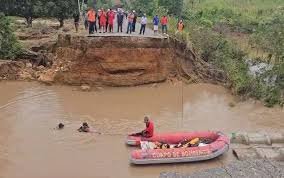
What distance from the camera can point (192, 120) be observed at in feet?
79.9

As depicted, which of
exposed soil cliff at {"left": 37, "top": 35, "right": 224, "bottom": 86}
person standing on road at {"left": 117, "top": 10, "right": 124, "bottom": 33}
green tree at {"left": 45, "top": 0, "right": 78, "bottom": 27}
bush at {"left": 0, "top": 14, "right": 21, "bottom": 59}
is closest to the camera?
person standing on road at {"left": 117, "top": 10, "right": 124, "bottom": 33}

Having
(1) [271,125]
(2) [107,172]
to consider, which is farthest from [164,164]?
(1) [271,125]

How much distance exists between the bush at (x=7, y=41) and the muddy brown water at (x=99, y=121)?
96.9 inches

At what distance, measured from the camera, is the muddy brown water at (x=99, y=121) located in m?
18.5

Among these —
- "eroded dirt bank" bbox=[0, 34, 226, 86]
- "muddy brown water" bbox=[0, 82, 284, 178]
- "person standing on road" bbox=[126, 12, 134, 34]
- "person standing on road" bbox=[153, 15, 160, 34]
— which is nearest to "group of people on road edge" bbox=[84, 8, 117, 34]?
"person standing on road" bbox=[126, 12, 134, 34]

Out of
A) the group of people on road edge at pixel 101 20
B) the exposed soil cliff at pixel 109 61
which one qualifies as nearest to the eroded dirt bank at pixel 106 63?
the exposed soil cliff at pixel 109 61

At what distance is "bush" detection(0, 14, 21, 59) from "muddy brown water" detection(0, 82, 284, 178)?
246cm

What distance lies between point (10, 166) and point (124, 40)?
40.3ft

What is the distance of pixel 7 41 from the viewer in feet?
98.5

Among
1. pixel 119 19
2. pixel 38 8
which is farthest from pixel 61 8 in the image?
pixel 119 19

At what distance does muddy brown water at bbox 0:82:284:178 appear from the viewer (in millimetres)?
18484

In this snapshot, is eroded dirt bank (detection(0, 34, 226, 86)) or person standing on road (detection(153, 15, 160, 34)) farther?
person standing on road (detection(153, 15, 160, 34))

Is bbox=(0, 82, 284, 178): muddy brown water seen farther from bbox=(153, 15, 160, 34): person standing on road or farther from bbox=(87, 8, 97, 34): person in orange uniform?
bbox=(87, 8, 97, 34): person in orange uniform

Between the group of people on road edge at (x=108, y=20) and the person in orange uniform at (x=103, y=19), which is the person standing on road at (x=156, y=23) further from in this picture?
the person in orange uniform at (x=103, y=19)
